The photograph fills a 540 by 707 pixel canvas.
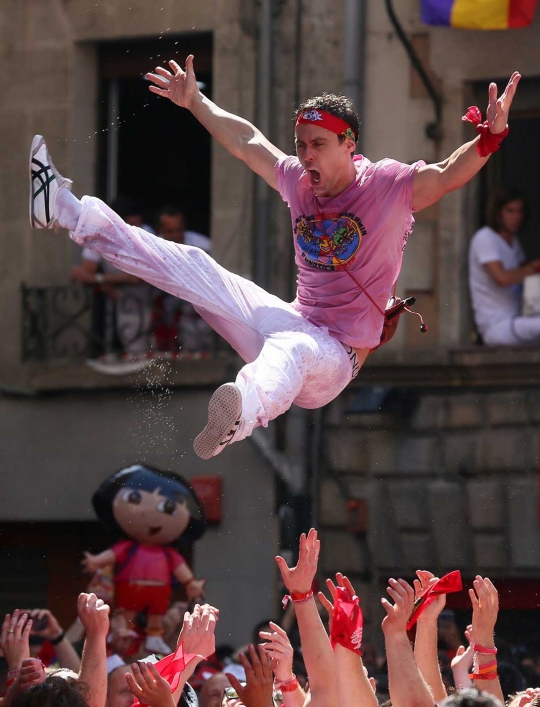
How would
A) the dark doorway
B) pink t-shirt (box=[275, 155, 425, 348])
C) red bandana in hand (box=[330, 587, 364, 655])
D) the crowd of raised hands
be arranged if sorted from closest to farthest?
the crowd of raised hands → red bandana in hand (box=[330, 587, 364, 655]) → pink t-shirt (box=[275, 155, 425, 348]) → the dark doorway

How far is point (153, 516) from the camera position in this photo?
1079cm

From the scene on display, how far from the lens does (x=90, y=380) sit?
13.9 m

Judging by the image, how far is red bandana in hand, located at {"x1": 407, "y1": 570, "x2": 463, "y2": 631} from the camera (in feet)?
20.2

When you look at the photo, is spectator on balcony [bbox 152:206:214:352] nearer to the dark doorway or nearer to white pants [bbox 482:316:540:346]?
the dark doorway

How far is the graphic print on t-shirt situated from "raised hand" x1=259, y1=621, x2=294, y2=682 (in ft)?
6.74

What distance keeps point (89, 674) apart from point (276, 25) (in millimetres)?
9120

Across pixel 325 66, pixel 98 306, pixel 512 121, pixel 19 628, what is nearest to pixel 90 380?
pixel 98 306

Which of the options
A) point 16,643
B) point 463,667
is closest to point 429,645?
point 463,667

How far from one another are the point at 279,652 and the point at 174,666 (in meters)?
0.51

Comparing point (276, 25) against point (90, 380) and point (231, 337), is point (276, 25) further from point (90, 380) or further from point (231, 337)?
point (231, 337)

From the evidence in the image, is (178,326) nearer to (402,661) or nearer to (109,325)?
(109,325)

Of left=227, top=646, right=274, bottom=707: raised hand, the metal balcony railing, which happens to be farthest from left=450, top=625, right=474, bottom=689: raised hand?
the metal balcony railing

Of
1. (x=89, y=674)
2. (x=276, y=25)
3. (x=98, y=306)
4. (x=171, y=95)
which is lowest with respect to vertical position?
(x=89, y=674)

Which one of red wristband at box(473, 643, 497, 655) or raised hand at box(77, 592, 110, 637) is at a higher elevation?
raised hand at box(77, 592, 110, 637)
